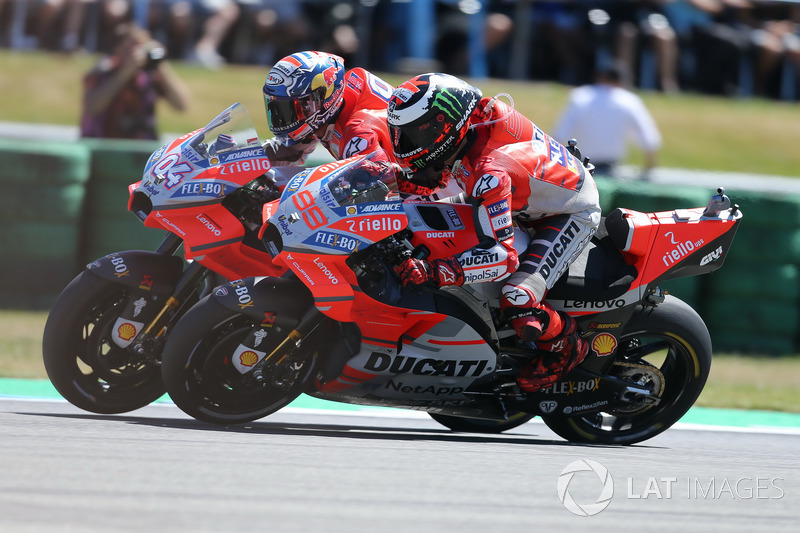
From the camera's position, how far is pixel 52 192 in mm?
8672

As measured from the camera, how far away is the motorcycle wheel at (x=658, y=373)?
5566 millimetres

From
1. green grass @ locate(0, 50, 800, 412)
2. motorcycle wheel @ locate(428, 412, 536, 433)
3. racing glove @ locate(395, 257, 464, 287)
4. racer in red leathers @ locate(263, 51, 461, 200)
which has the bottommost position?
green grass @ locate(0, 50, 800, 412)

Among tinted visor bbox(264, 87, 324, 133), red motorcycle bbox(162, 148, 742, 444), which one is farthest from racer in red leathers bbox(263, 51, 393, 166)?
red motorcycle bbox(162, 148, 742, 444)

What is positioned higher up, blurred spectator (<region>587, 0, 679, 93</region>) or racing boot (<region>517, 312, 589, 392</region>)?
racing boot (<region>517, 312, 589, 392</region>)

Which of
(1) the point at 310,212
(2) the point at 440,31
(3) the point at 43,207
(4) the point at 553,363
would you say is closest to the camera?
(1) the point at 310,212

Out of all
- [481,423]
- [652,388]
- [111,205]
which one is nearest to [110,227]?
[111,205]

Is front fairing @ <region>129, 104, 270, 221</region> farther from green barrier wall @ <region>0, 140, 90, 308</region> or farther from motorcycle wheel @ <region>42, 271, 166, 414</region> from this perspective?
green barrier wall @ <region>0, 140, 90, 308</region>

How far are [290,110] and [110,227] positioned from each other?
366 centimetres

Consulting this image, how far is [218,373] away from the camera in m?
5.00

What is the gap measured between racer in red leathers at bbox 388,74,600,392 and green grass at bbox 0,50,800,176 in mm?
7916

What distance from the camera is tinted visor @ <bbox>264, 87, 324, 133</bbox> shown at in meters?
5.46

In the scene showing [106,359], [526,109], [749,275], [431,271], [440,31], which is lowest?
[526,109]

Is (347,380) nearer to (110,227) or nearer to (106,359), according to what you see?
(106,359)

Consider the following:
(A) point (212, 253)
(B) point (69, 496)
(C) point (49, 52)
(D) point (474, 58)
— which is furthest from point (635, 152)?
(B) point (69, 496)
